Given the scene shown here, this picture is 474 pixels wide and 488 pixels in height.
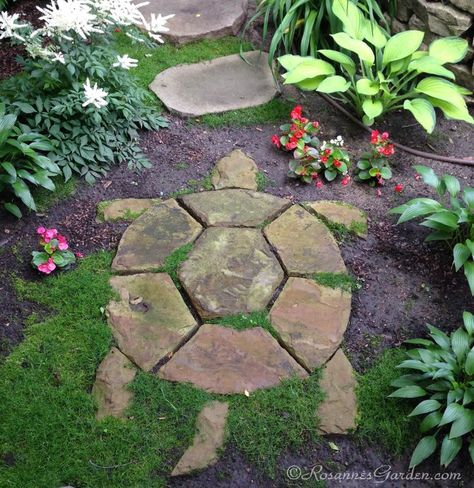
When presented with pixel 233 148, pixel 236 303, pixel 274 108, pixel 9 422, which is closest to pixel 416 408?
pixel 236 303

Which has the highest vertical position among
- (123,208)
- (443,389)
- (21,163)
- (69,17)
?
(69,17)

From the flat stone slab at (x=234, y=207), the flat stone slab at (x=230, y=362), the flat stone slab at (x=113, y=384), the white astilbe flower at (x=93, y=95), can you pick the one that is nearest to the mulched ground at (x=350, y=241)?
the flat stone slab at (x=234, y=207)

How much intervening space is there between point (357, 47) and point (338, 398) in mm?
2094

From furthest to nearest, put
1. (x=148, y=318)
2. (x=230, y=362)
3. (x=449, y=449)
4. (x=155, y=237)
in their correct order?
(x=155, y=237), (x=148, y=318), (x=230, y=362), (x=449, y=449)

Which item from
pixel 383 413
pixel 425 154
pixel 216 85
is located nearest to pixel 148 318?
→ pixel 383 413

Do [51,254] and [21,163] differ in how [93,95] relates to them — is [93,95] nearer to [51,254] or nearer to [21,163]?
[21,163]

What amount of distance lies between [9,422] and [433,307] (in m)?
1.94

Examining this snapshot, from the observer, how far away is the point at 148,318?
2527 millimetres

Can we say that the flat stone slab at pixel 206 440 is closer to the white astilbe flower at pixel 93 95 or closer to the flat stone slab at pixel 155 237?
the flat stone slab at pixel 155 237

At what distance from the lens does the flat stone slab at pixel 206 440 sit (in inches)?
83.8

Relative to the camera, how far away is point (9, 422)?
87.7 inches

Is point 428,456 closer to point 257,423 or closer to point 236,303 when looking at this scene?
point 257,423

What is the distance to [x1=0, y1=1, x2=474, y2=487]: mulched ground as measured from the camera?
2.24 metres

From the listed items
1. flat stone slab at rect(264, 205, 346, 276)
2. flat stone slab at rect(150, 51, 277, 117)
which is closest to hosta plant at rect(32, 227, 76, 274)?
flat stone slab at rect(264, 205, 346, 276)
